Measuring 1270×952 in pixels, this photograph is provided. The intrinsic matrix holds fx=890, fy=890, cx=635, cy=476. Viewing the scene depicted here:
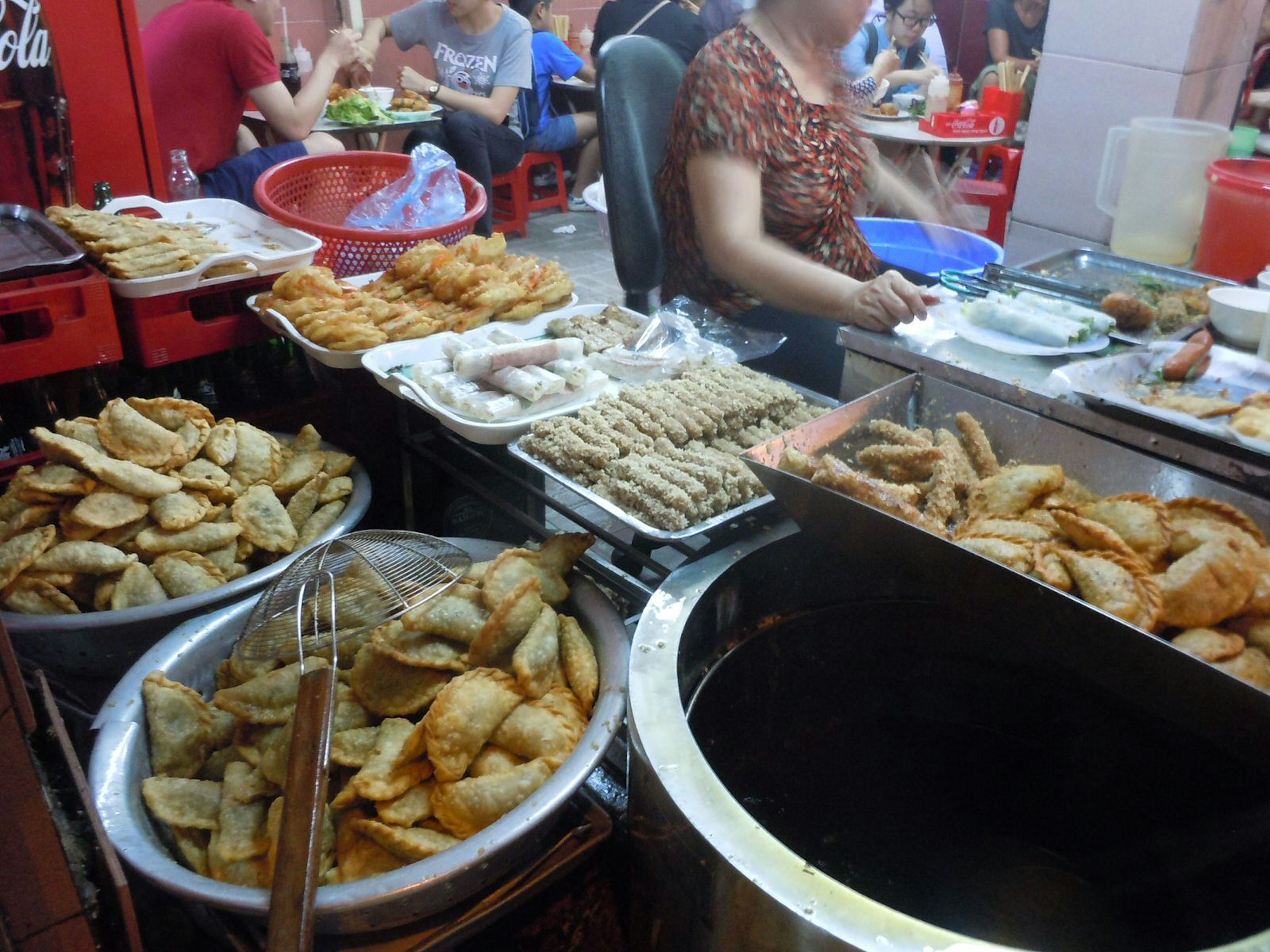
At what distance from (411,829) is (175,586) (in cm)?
92

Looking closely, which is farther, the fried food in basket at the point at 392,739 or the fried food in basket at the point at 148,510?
the fried food in basket at the point at 148,510

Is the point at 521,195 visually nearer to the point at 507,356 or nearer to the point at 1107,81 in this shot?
the point at 1107,81

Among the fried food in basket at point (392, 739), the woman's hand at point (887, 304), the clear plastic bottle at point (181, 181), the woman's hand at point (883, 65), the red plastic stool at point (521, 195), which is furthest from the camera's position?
the woman's hand at point (883, 65)

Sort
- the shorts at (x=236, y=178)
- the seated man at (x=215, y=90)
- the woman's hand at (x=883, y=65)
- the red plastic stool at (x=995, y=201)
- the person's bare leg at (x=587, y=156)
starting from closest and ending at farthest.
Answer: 1. the seated man at (x=215, y=90)
2. the shorts at (x=236, y=178)
3. the red plastic stool at (x=995, y=201)
4. the woman's hand at (x=883, y=65)
5. the person's bare leg at (x=587, y=156)

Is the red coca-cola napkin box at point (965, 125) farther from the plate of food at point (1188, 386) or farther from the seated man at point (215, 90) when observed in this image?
the plate of food at point (1188, 386)

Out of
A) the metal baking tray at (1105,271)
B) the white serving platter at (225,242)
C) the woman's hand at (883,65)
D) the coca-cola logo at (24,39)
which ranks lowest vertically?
the white serving platter at (225,242)

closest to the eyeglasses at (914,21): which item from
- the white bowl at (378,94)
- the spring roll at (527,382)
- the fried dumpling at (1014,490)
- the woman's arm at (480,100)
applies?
the woman's arm at (480,100)

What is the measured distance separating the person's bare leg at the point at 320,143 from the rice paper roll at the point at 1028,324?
187 inches

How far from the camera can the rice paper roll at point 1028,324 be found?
1.69m

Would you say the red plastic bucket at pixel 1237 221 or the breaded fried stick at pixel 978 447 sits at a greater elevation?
the red plastic bucket at pixel 1237 221

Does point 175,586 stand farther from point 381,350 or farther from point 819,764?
point 819,764

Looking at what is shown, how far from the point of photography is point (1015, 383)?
1.57 metres

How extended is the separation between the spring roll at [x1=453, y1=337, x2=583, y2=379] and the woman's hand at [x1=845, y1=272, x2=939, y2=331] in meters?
0.71

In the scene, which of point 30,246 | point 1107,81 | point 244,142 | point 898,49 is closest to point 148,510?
point 30,246
